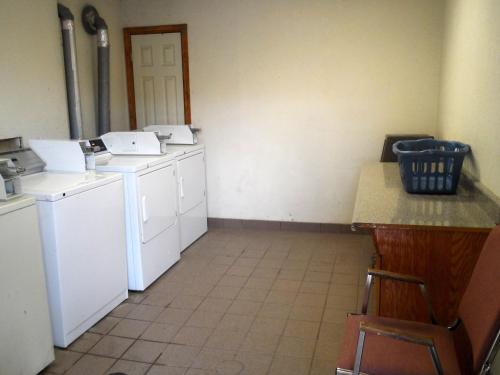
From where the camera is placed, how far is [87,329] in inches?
109

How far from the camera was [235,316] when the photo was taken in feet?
9.55

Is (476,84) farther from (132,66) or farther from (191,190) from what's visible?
(132,66)

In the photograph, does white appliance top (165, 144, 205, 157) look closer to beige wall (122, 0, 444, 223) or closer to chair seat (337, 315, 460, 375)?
beige wall (122, 0, 444, 223)

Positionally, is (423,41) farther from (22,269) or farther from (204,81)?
(22,269)

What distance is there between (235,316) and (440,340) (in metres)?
1.46

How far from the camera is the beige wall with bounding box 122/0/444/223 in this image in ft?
13.4

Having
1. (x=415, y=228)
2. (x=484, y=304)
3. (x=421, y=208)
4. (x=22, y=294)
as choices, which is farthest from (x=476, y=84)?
(x=22, y=294)

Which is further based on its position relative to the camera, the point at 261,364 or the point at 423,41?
the point at 423,41

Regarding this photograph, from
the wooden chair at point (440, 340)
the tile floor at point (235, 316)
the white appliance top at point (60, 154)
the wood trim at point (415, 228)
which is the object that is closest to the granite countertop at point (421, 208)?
the wood trim at point (415, 228)

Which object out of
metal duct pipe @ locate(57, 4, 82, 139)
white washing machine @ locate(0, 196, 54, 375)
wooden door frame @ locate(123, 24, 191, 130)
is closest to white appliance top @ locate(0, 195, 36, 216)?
white washing machine @ locate(0, 196, 54, 375)

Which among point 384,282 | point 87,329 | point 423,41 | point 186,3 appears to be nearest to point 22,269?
point 87,329

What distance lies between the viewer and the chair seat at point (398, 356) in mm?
1556

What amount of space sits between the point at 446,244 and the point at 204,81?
3193 mm

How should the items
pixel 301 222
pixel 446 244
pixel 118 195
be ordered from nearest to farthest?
pixel 446 244, pixel 118 195, pixel 301 222
